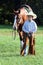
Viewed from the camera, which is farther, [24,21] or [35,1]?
[35,1]

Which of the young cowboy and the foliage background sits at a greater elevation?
the young cowboy

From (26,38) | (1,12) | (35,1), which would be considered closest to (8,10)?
(1,12)

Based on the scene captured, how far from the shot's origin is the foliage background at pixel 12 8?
121ft

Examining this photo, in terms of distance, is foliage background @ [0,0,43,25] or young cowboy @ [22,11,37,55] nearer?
young cowboy @ [22,11,37,55]

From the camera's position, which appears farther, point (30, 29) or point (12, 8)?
point (12, 8)

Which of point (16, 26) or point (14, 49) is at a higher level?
point (16, 26)

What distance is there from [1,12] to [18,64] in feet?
93.8

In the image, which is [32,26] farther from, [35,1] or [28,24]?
[35,1]

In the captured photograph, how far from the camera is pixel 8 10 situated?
125ft

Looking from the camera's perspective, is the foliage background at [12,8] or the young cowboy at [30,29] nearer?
the young cowboy at [30,29]

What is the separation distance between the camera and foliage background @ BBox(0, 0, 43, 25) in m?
36.8

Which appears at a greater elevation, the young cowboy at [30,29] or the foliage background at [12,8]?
the young cowboy at [30,29]

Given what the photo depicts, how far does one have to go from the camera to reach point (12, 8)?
125 ft

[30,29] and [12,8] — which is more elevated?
[30,29]
